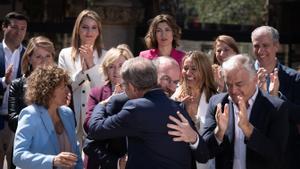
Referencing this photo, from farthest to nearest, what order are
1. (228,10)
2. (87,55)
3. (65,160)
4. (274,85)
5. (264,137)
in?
1. (228,10)
2. (87,55)
3. (274,85)
4. (264,137)
5. (65,160)

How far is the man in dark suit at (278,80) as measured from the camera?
233 inches

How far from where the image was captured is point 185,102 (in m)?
5.46

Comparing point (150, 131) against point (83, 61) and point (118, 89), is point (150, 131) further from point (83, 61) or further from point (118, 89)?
point (83, 61)

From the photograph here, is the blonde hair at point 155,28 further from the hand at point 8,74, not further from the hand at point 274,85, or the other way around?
the hand at point 274,85

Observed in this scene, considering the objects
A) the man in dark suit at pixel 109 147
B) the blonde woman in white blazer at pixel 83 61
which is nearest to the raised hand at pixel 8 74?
the blonde woman in white blazer at pixel 83 61

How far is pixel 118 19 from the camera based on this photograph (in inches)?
456

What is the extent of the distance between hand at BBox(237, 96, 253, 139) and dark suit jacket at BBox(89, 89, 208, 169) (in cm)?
45

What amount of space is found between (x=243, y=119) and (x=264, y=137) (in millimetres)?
211

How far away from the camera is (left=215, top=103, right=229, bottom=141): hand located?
16.2 feet

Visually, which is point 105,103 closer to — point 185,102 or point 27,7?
point 185,102

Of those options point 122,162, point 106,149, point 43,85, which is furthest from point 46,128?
point 122,162

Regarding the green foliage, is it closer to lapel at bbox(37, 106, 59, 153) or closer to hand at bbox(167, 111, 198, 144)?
lapel at bbox(37, 106, 59, 153)

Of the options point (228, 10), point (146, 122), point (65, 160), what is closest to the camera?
point (146, 122)

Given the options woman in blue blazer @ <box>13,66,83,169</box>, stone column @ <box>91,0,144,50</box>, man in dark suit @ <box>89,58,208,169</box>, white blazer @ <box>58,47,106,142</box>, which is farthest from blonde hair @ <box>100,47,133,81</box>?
stone column @ <box>91,0,144,50</box>
